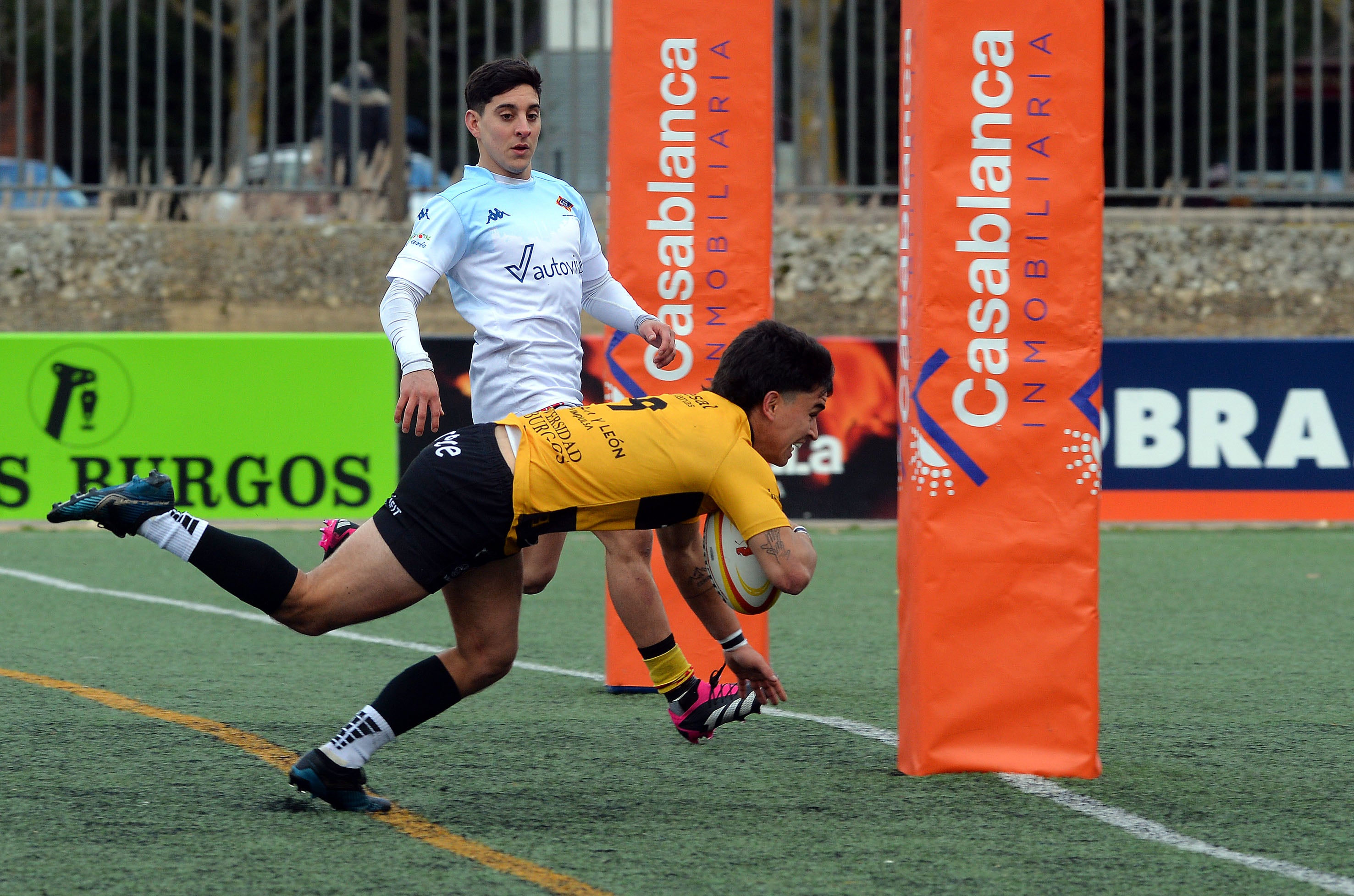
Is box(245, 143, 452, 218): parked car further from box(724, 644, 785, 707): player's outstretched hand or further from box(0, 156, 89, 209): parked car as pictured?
box(724, 644, 785, 707): player's outstretched hand

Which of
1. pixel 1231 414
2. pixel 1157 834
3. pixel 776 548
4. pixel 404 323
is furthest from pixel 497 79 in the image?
pixel 1231 414

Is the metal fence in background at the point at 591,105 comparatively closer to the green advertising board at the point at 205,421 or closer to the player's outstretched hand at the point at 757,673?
the green advertising board at the point at 205,421

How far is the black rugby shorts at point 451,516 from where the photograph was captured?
4074mm

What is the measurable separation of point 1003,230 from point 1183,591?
4.79 metres

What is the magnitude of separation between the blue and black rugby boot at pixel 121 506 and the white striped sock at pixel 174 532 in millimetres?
18

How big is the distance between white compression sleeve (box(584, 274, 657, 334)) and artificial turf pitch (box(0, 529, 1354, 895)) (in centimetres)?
126

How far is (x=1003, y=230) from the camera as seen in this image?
453cm

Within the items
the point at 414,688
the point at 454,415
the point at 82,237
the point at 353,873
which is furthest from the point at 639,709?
the point at 82,237

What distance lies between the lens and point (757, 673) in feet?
14.7

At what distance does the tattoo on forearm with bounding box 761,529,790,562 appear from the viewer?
4.01 m

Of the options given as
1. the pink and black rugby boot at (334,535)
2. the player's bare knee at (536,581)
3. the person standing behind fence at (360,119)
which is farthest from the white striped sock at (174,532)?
the person standing behind fence at (360,119)

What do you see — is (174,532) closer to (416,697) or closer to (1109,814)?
(416,697)

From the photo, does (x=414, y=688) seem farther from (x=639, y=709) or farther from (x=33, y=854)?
(x=639, y=709)

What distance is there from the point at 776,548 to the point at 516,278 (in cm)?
150
